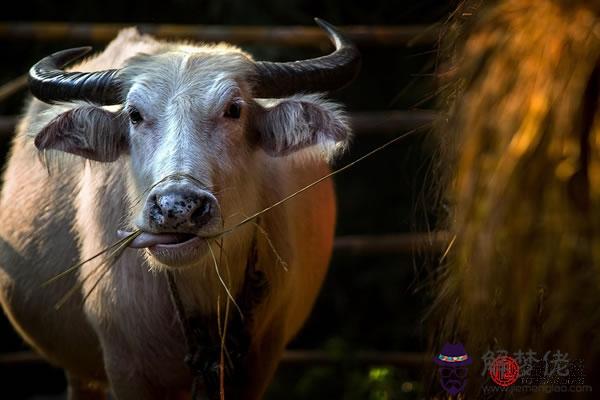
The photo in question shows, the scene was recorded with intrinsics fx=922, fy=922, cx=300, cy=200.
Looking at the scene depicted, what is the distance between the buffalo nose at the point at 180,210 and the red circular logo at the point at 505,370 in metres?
1.02

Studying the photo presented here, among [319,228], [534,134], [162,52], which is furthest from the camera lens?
[319,228]

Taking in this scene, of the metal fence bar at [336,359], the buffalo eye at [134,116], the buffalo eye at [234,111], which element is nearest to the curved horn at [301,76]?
the buffalo eye at [234,111]

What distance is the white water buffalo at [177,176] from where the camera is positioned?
3.21 metres

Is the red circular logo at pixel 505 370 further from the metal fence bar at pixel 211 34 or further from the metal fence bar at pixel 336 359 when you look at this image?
the metal fence bar at pixel 211 34

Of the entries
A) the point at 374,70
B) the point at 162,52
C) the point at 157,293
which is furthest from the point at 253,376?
the point at 374,70

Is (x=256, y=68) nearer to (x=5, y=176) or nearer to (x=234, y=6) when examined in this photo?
(x=5, y=176)

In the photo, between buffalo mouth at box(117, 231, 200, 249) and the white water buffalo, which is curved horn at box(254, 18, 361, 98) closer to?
the white water buffalo

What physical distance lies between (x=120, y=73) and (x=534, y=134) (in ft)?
5.31

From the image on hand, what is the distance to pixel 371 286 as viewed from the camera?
289 inches

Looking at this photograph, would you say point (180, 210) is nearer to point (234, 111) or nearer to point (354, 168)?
point (234, 111)

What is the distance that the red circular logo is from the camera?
280 cm

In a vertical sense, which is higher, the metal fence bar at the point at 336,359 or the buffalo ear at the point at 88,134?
the buffalo ear at the point at 88,134

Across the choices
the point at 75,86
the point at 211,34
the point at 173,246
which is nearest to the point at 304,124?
the point at 173,246

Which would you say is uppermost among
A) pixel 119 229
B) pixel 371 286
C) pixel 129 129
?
pixel 129 129
